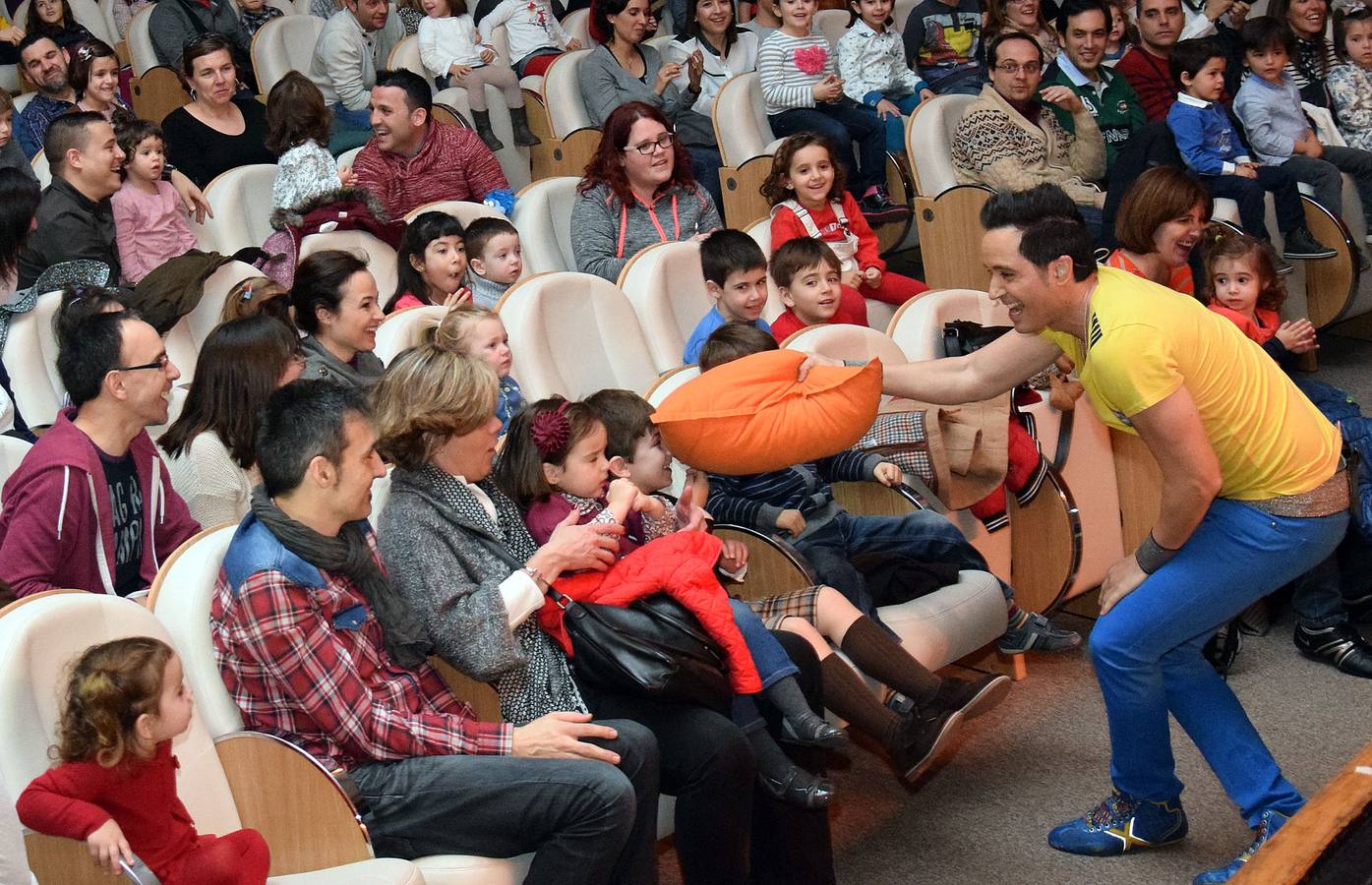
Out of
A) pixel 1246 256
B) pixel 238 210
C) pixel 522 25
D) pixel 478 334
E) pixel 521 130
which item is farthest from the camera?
pixel 522 25

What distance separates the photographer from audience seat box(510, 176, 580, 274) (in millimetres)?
4867

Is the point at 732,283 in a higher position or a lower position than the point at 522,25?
lower

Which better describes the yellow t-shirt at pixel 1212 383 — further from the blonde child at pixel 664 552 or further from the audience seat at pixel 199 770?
the audience seat at pixel 199 770

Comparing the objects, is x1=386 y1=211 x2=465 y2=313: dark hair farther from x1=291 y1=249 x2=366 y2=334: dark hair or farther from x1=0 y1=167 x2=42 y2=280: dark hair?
x1=0 y1=167 x2=42 y2=280: dark hair

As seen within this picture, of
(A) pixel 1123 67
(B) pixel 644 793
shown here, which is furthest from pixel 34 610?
(A) pixel 1123 67

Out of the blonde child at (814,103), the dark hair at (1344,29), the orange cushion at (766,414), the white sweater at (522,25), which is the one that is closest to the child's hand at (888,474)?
the orange cushion at (766,414)

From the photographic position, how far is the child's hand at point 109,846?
6.33ft

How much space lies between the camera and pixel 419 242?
4188 mm

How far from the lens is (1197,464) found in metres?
2.42

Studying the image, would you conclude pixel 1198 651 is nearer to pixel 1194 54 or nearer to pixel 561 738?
pixel 561 738

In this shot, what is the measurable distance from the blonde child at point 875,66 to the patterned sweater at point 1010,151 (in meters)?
0.62

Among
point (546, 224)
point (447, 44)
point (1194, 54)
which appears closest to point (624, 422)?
point (546, 224)

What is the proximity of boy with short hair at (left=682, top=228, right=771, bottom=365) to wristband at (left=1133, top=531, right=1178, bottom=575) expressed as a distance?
158 cm

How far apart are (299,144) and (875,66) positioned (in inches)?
98.6
